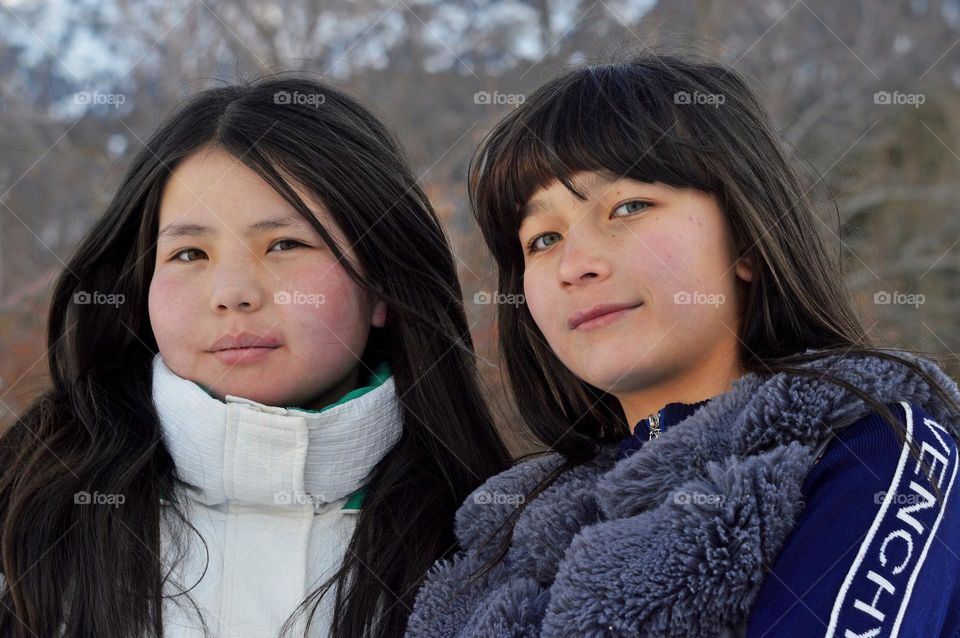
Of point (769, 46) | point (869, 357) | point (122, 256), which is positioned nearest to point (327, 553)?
point (122, 256)

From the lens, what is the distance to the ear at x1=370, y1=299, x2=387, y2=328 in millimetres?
2475

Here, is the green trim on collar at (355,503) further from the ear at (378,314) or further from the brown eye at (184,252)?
the brown eye at (184,252)

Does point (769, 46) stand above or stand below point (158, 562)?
above

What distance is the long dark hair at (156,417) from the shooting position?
2156mm

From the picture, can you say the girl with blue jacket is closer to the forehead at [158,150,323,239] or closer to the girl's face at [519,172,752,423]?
the girl's face at [519,172,752,423]

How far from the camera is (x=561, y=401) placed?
2373 mm

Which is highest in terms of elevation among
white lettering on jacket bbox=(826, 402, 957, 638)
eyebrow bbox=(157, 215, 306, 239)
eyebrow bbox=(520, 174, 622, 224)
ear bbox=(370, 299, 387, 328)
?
eyebrow bbox=(157, 215, 306, 239)

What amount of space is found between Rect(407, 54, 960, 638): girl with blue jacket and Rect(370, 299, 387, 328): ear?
294mm

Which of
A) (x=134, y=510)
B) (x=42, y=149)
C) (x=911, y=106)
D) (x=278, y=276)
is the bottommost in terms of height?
(x=134, y=510)

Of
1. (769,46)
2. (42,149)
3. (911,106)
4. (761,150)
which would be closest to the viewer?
(761,150)

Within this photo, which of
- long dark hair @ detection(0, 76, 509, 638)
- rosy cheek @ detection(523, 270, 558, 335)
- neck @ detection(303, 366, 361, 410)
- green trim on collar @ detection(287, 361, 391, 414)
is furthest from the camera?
neck @ detection(303, 366, 361, 410)

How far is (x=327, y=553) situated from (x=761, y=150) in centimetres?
122

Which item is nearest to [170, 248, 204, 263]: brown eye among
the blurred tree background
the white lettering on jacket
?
the white lettering on jacket

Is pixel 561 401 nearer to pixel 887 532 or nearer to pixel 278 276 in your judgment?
pixel 278 276
